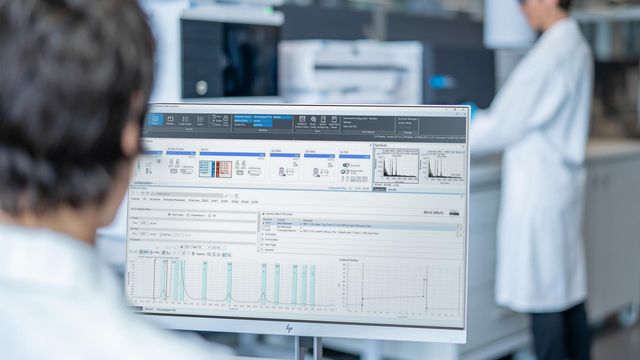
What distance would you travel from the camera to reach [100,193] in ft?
2.06

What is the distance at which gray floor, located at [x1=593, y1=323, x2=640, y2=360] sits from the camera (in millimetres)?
3107

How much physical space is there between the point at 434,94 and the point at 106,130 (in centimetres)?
224

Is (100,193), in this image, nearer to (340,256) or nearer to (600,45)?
(340,256)

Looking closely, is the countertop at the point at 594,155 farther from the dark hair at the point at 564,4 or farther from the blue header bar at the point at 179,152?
the blue header bar at the point at 179,152

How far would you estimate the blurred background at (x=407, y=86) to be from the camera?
234 centimetres

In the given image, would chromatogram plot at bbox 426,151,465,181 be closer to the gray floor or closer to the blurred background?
the blurred background

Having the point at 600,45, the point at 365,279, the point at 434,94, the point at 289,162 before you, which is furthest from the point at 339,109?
the point at 600,45

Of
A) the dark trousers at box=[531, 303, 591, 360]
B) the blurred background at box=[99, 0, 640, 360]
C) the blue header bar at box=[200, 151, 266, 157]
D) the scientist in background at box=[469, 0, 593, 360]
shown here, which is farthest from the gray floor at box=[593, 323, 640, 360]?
the blue header bar at box=[200, 151, 266, 157]

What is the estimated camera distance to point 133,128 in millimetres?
642

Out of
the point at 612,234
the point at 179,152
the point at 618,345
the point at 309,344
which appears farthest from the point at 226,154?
the point at 618,345

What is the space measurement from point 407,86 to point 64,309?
2.33m

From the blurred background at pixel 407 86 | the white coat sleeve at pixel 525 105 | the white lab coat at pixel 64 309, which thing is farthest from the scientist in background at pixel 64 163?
the white coat sleeve at pixel 525 105

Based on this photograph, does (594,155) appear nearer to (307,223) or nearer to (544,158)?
(544,158)

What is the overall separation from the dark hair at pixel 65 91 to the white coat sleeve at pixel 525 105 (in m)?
1.88
